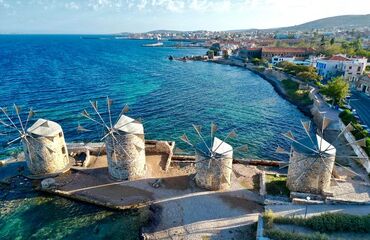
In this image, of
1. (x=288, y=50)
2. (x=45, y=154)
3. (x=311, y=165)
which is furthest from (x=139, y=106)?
(x=288, y=50)

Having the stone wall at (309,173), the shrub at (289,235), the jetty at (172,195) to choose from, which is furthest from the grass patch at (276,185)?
the shrub at (289,235)

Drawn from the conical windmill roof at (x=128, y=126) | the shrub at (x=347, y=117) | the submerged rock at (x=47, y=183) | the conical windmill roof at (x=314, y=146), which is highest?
the conical windmill roof at (x=128, y=126)

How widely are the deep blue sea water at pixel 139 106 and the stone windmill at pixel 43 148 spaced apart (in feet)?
12.3

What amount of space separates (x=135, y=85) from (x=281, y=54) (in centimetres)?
6493

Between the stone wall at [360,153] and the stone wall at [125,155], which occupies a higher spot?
the stone wall at [125,155]

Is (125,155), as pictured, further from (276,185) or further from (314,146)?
(314,146)

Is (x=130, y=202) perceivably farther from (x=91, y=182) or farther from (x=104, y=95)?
(x=104, y=95)

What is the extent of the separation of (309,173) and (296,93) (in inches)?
1662

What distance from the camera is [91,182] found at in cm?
2786

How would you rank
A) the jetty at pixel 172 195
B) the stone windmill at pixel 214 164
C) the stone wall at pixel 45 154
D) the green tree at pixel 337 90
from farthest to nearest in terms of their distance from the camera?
the green tree at pixel 337 90
the stone wall at pixel 45 154
the stone windmill at pixel 214 164
the jetty at pixel 172 195

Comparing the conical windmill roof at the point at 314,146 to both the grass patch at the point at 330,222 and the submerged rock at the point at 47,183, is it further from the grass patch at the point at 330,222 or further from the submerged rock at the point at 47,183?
the submerged rock at the point at 47,183

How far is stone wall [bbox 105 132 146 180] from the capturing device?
26094 millimetres

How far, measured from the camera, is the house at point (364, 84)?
56412 millimetres

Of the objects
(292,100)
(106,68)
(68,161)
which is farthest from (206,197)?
(106,68)
